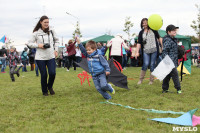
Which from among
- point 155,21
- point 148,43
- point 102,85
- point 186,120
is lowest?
point 186,120

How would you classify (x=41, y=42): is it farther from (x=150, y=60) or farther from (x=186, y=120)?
(x=186, y=120)

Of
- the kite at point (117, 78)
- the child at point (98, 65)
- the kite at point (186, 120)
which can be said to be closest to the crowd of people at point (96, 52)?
the child at point (98, 65)

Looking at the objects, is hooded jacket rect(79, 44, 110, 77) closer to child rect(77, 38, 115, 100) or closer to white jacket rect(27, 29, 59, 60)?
child rect(77, 38, 115, 100)

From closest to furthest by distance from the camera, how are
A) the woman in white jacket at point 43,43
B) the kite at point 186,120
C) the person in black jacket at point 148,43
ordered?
the kite at point 186,120
the woman in white jacket at point 43,43
the person in black jacket at point 148,43

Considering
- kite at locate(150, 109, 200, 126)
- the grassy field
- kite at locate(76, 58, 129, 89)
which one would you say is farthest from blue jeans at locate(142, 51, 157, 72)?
kite at locate(150, 109, 200, 126)

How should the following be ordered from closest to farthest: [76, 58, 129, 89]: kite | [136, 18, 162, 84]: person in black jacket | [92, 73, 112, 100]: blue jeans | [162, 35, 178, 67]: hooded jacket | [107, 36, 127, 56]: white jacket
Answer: [92, 73, 112, 100]: blue jeans < [162, 35, 178, 67]: hooded jacket < [76, 58, 129, 89]: kite < [136, 18, 162, 84]: person in black jacket < [107, 36, 127, 56]: white jacket

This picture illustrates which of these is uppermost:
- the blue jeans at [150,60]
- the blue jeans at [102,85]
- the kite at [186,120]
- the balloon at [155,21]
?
the balloon at [155,21]

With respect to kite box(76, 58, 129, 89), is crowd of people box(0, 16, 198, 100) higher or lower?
higher

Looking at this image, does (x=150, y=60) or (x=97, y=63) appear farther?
(x=150, y=60)

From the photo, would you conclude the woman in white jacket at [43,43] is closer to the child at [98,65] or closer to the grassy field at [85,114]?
the grassy field at [85,114]

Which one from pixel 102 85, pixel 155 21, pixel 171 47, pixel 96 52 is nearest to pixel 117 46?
pixel 155 21

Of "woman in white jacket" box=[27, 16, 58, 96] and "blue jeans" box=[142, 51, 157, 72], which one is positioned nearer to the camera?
"woman in white jacket" box=[27, 16, 58, 96]

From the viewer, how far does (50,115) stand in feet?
13.7

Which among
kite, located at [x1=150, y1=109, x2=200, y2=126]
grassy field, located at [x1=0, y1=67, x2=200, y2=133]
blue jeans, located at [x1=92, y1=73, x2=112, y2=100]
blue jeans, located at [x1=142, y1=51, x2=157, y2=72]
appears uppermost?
blue jeans, located at [x1=142, y1=51, x2=157, y2=72]
